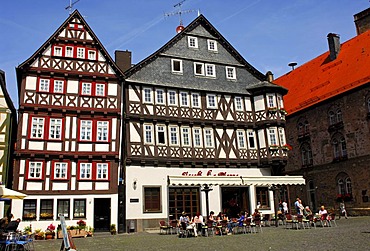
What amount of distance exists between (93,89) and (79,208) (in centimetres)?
804

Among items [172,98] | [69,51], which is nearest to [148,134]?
[172,98]

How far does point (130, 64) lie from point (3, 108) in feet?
33.8

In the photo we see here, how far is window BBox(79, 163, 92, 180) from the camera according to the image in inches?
959

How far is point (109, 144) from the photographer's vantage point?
83.3 feet

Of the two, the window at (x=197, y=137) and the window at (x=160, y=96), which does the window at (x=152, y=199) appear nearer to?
the window at (x=197, y=137)

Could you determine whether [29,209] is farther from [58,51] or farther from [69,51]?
[69,51]

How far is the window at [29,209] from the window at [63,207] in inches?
55.5

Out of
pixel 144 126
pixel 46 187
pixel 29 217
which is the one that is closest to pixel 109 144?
pixel 144 126

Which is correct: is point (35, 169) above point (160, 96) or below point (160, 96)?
below

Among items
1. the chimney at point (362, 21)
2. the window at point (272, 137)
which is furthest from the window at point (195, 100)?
the chimney at point (362, 21)

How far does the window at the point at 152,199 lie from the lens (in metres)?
25.6

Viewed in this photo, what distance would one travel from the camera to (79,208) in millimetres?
23844

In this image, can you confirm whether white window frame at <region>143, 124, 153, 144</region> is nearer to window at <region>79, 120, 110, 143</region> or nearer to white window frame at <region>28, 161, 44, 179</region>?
window at <region>79, 120, 110, 143</region>

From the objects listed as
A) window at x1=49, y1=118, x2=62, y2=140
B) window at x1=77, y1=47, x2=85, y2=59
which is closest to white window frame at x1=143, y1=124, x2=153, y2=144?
window at x1=49, y1=118, x2=62, y2=140
